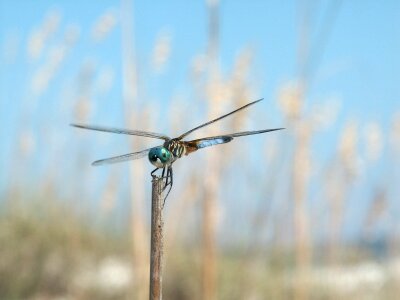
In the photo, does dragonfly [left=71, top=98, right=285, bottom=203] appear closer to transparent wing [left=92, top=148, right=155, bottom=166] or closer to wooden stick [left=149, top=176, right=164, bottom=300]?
transparent wing [left=92, top=148, right=155, bottom=166]

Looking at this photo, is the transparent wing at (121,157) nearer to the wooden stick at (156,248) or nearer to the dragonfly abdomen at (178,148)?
the dragonfly abdomen at (178,148)

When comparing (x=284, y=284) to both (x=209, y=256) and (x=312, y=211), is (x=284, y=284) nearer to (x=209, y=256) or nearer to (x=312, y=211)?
(x=312, y=211)

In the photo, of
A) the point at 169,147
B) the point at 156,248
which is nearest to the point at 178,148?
the point at 169,147

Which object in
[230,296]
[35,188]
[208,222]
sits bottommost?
[230,296]

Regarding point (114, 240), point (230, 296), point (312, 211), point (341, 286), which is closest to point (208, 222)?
point (312, 211)

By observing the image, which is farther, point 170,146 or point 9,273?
point 9,273
